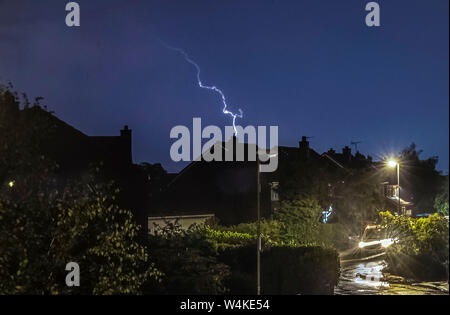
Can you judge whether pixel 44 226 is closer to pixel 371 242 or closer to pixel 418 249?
pixel 418 249

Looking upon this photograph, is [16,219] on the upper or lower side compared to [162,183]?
lower

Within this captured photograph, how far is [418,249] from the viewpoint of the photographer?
26.2 metres

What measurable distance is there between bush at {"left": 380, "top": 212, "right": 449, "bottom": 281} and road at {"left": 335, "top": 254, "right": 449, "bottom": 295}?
0.89m

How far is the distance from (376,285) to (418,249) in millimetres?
3393

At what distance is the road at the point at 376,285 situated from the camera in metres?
22.0

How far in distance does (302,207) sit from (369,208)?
13949 millimetres

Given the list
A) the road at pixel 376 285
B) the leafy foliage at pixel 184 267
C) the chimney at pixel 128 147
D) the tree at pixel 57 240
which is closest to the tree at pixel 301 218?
the road at pixel 376 285

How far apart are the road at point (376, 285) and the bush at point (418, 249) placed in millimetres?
885

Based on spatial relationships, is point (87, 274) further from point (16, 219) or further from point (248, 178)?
point (248, 178)

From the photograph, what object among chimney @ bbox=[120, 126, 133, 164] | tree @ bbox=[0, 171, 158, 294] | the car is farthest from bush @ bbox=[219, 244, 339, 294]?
the car

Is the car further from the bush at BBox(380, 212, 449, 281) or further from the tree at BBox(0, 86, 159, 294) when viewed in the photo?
the tree at BBox(0, 86, 159, 294)
